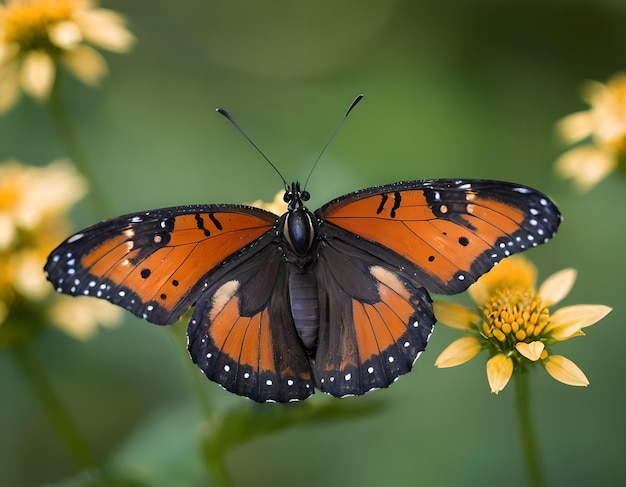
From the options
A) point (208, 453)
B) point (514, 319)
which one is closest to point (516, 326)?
point (514, 319)

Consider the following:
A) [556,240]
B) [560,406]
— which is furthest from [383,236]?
[556,240]

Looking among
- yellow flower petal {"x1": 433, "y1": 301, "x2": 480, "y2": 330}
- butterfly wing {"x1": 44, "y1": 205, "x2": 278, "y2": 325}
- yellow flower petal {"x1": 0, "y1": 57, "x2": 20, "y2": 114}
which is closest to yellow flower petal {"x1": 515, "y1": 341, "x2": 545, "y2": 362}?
yellow flower petal {"x1": 433, "y1": 301, "x2": 480, "y2": 330}

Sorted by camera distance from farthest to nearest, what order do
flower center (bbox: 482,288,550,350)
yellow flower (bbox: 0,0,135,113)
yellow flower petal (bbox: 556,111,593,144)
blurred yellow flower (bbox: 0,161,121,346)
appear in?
yellow flower petal (bbox: 556,111,593,144) < yellow flower (bbox: 0,0,135,113) < blurred yellow flower (bbox: 0,161,121,346) < flower center (bbox: 482,288,550,350)

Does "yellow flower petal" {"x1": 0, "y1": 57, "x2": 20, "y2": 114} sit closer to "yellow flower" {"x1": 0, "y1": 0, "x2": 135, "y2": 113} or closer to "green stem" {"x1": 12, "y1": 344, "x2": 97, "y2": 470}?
"yellow flower" {"x1": 0, "y1": 0, "x2": 135, "y2": 113}

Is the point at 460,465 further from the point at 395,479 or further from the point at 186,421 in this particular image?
the point at 186,421

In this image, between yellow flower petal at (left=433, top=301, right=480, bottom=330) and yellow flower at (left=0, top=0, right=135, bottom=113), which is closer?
yellow flower petal at (left=433, top=301, right=480, bottom=330)

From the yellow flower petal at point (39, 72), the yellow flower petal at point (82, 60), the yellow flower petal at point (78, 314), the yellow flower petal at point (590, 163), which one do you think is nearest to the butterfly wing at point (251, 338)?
the yellow flower petal at point (78, 314)

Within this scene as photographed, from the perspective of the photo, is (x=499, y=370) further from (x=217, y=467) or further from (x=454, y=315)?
(x=217, y=467)
